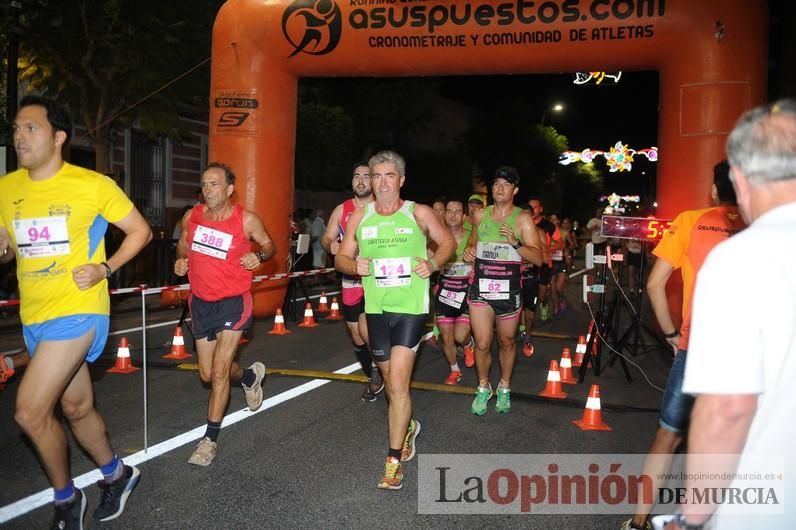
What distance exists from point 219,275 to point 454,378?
331 cm

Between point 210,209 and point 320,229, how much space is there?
15.3m

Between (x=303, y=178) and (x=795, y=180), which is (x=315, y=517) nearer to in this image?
(x=795, y=180)

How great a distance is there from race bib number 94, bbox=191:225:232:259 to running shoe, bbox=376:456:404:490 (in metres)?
1.93

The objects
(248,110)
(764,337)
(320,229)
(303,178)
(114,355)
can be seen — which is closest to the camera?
(764,337)

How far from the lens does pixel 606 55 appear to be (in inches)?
410

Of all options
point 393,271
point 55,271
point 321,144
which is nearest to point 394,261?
point 393,271

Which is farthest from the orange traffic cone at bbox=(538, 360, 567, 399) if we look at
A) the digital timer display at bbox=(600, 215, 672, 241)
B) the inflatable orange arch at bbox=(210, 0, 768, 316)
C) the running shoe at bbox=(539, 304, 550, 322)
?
the running shoe at bbox=(539, 304, 550, 322)

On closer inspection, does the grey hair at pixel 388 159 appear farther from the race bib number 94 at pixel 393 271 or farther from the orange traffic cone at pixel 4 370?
the orange traffic cone at pixel 4 370

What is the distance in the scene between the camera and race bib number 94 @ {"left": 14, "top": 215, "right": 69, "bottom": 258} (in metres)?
3.61

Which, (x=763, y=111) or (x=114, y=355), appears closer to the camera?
(x=763, y=111)

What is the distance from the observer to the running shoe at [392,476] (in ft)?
14.5

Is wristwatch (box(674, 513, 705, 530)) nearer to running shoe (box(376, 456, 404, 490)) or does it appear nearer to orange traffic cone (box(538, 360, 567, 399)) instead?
running shoe (box(376, 456, 404, 490))

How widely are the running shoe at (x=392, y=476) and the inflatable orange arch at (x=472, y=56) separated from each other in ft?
22.9

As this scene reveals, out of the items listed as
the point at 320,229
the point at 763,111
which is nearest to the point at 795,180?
the point at 763,111
